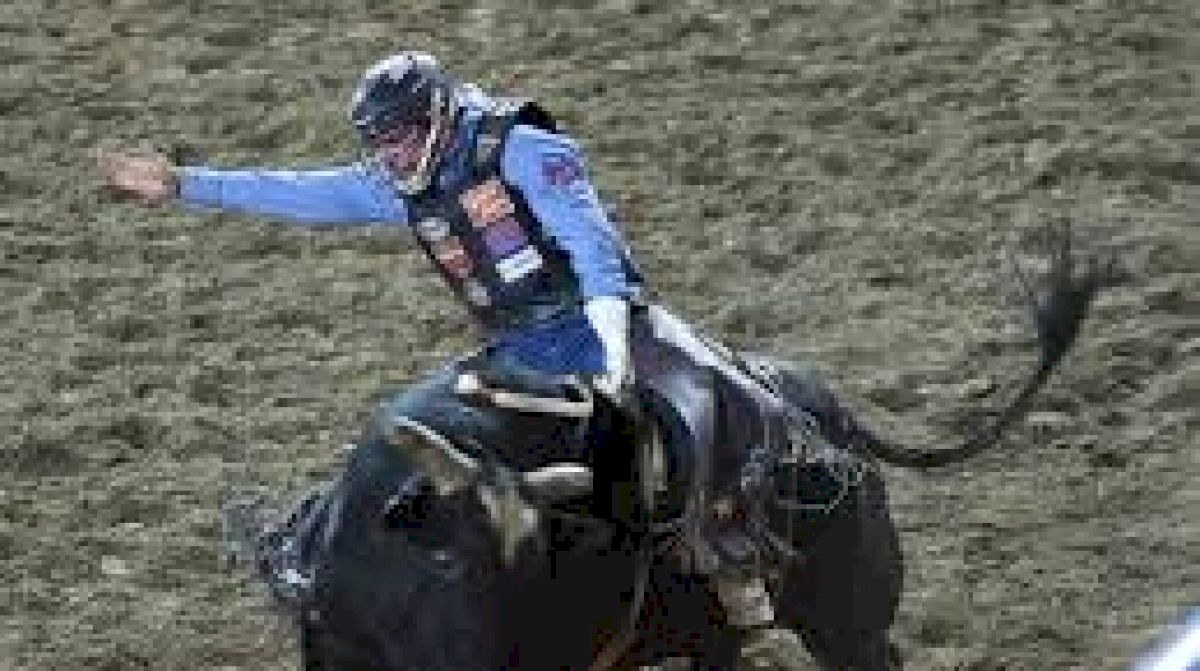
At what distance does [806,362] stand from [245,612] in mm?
1865

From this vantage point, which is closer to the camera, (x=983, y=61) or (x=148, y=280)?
(x=148, y=280)

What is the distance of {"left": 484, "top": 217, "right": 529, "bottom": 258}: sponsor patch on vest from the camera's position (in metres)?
4.62

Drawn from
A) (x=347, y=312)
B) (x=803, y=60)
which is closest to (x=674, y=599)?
(x=347, y=312)

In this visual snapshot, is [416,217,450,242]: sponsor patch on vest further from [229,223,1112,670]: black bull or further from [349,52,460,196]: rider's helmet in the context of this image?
[229,223,1112,670]: black bull

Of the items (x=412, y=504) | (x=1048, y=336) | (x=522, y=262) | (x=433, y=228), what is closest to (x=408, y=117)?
(x=433, y=228)

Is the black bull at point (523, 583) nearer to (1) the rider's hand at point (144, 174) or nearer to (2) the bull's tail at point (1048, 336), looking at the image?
(2) the bull's tail at point (1048, 336)

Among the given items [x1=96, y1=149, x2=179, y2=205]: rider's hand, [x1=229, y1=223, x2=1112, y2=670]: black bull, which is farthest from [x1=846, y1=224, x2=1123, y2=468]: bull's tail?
[x1=96, y1=149, x2=179, y2=205]: rider's hand

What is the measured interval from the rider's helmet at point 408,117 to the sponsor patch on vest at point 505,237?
15 centimetres

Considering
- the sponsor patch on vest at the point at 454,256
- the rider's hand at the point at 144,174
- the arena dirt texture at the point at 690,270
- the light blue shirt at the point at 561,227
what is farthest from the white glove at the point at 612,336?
the arena dirt texture at the point at 690,270

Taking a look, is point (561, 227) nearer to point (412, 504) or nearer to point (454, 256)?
point (454, 256)

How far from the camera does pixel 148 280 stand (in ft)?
24.9

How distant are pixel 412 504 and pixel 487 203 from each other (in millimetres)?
775

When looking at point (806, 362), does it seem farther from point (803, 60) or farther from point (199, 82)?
point (199, 82)

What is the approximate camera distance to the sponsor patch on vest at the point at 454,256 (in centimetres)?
467
